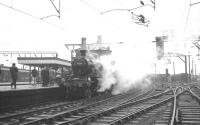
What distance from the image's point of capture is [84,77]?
737 inches

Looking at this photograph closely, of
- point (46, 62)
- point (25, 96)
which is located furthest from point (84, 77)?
point (46, 62)

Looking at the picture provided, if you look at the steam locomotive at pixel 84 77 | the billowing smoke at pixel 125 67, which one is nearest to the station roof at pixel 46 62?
the steam locomotive at pixel 84 77

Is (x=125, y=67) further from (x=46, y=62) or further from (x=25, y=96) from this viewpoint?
(x=25, y=96)

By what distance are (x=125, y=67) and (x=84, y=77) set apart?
6.47m

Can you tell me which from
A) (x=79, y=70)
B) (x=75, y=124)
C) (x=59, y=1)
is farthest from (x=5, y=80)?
(x=75, y=124)

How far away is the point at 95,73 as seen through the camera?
767 inches

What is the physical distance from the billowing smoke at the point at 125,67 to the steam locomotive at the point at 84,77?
970mm

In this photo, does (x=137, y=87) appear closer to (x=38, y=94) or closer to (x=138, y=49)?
(x=138, y=49)

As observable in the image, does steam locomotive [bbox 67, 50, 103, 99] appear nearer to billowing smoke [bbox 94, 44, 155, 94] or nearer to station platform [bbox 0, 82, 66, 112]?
billowing smoke [bbox 94, 44, 155, 94]

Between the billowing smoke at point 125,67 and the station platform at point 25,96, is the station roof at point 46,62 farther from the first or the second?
the billowing smoke at point 125,67

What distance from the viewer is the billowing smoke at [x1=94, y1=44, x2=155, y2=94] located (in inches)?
843

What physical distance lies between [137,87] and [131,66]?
550cm

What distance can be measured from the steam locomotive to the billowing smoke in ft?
3.18

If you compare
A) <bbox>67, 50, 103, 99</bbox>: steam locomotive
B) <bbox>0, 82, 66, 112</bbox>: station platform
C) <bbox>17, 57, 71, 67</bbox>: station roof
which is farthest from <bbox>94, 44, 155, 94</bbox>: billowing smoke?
<bbox>17, 57, 71, 67</bbox>: station roof
